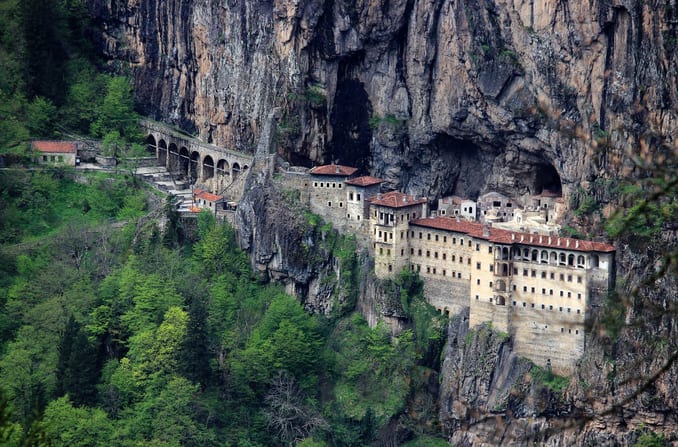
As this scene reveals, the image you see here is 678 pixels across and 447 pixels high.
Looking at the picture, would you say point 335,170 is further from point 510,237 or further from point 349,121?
point 510,237

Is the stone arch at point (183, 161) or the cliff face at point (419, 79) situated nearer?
the cliff face at point (419, 79)

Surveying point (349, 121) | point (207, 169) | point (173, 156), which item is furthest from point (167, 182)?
point (349, 121)

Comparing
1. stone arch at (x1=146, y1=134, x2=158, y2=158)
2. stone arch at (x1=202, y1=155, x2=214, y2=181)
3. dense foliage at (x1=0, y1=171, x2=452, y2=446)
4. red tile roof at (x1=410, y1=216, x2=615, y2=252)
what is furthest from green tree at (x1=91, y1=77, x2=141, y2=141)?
red tile roof at (x1=410, y1=216, x2=615, y2=252)

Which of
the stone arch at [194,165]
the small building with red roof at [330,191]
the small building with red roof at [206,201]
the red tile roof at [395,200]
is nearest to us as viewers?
the red tile roof at [395,200]

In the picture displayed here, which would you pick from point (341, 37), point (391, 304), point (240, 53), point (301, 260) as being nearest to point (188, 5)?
point (240, 53)

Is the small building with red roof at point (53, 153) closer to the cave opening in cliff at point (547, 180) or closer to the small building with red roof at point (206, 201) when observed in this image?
the small building with red roof at point (206, 201)

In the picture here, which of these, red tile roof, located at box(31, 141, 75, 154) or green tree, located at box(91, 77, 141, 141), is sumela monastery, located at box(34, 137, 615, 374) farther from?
red tile roof, located at box(31, 141, 75, 154)

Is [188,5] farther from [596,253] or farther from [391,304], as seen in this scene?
[596,253]

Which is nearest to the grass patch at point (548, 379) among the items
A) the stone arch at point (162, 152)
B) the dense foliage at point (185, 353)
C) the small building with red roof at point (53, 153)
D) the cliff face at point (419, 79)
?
the dense foliage at point (185, 353)
